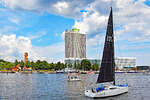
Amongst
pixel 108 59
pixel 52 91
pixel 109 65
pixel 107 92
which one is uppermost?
pixel 108 59

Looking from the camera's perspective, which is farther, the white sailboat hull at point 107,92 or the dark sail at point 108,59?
the dark sail at point 108,59

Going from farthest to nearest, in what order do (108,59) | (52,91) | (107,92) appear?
(52,91)
(108,59)
(107,92)

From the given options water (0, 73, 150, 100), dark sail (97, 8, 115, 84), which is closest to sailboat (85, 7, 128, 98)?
dark sail (97, 8, 115, 84)

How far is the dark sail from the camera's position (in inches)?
1914

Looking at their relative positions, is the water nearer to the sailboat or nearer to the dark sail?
the sailboat

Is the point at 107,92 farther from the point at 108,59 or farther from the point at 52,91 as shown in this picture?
the point at 52,91

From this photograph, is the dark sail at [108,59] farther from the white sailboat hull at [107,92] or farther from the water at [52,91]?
the water at [52,91]

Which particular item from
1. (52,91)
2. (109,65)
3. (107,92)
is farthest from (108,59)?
(52,91)

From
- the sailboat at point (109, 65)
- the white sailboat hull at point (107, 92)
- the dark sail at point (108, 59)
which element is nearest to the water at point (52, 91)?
the white sailboat hull at point (107, 92)

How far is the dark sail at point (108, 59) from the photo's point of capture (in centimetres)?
4862

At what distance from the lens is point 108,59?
49812mm

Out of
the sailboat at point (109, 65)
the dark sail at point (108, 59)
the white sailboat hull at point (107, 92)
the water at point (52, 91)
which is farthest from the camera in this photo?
the dark sail at point (108, 59)

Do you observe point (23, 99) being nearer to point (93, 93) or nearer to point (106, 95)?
point (93, 93)

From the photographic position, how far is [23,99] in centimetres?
4531
